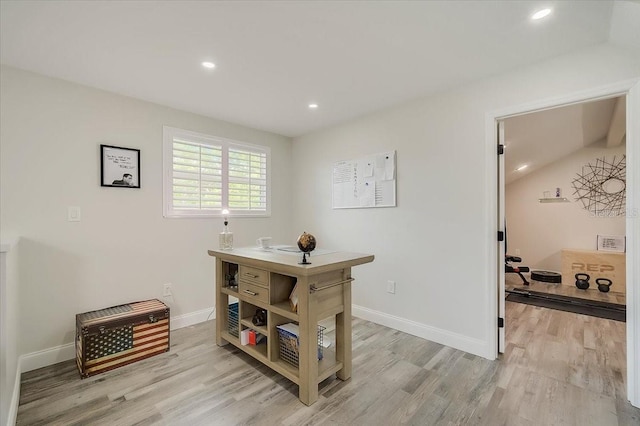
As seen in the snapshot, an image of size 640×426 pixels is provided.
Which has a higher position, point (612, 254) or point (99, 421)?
point (612, 254)

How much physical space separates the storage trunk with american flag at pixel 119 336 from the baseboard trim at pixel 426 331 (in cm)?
207

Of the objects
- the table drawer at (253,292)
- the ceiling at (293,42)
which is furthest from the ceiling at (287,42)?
the table drawer at (253,292)

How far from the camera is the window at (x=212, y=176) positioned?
303 cm

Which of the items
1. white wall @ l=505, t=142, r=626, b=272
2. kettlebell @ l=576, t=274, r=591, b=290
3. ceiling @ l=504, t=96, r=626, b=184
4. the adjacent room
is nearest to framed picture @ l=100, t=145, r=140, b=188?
the adjacent room

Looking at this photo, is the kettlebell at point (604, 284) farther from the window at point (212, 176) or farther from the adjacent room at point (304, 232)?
the window at point (212, 176)

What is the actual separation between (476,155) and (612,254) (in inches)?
168

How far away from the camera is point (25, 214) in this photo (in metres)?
2.22

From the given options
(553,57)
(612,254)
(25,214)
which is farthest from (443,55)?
(612,254)

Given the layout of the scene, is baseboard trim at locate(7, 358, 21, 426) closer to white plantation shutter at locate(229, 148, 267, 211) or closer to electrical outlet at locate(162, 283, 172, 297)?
electrical outlet at locate(162, 283, 172, 297)

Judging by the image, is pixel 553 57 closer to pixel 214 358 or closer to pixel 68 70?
pixel 214 358

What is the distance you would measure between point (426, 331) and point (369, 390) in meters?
1.07

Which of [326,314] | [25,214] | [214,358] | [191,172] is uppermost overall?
[191,172]

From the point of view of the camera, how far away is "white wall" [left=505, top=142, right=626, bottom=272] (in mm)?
5062

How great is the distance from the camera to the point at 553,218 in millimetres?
5582
